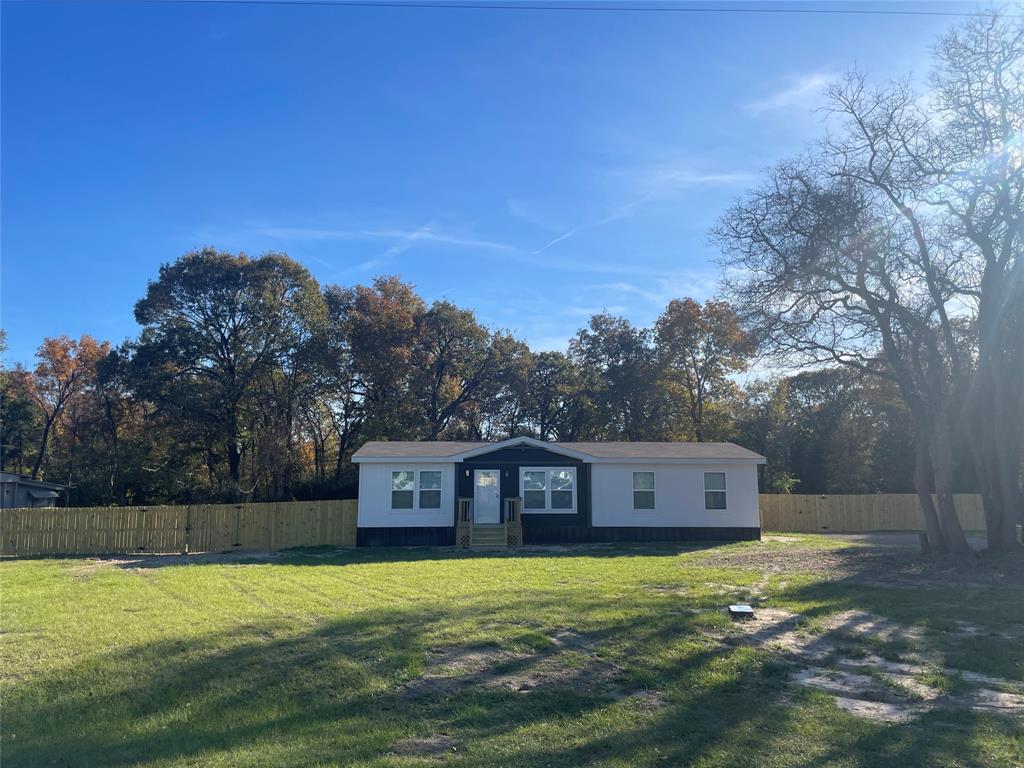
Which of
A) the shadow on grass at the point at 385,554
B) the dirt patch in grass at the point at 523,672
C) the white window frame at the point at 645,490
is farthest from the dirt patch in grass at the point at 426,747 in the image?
the white window frame at the point at 645,490

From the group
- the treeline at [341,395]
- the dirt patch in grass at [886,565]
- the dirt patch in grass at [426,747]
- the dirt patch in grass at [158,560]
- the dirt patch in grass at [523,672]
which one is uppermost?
the treeline at [341,395]

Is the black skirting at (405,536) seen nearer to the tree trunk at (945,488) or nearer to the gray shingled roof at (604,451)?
the gray shingled roof at (604,451)

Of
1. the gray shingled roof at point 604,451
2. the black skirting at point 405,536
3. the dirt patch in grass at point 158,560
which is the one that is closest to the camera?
the dirt patch in grass at point 158,560

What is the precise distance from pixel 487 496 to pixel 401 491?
102 inches

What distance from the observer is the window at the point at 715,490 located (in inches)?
891

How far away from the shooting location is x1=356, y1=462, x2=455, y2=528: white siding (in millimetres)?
21797

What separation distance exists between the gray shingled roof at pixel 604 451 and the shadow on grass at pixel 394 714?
14.7 m

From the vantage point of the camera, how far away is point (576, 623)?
8.53 meters

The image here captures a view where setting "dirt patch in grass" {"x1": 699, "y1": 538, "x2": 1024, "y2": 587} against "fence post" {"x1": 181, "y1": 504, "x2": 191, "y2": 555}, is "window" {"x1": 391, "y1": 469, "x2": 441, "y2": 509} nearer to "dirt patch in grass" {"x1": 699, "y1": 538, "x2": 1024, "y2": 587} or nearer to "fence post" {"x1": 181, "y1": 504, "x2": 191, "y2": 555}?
"fence post" {"x1": 181, "y1": 504, "x2": 191, "y2": 555}

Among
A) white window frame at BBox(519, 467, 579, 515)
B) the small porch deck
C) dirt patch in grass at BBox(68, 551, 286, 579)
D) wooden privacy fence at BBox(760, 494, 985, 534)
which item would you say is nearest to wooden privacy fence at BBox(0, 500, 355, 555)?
dirt patch in grass at BBox(68, 551, 286, 579)

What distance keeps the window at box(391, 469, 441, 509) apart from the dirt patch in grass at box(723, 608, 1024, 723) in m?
13.9

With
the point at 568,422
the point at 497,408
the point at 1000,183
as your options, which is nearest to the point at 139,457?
the point at 497,408

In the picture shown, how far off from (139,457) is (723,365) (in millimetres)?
28523

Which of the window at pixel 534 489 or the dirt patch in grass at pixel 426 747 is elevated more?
the window at pixel 534 489
